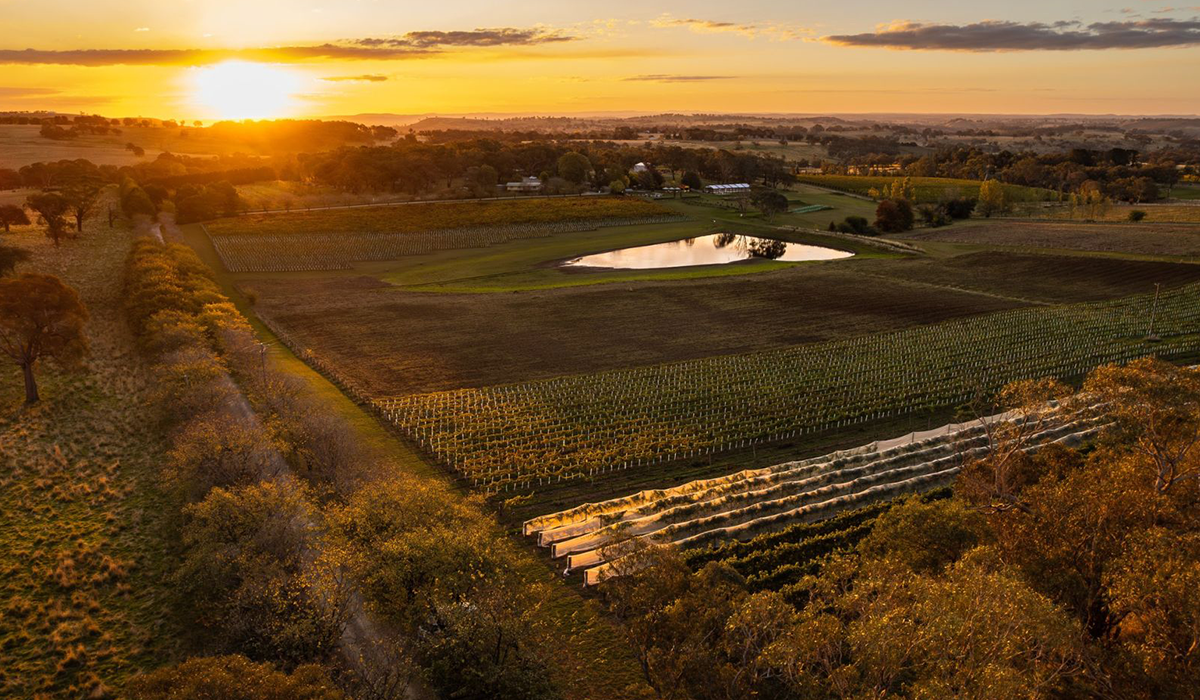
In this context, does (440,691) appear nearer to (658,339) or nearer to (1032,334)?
(658,339)

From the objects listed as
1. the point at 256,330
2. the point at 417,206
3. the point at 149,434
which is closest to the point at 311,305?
the point at 256,330

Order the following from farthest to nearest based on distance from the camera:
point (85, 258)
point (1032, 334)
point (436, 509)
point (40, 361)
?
point (85, 258) → point (1032, 334) → point (40, 361) → point (436, 509)

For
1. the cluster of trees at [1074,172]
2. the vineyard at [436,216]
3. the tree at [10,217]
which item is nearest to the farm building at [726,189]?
the vineyard at [436,216]

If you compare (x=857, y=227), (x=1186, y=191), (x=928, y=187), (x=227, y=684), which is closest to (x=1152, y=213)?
(x=1186, y=191)

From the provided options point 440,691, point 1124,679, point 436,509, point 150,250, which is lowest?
point 440,691

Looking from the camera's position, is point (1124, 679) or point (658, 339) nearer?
point (1124, 679)

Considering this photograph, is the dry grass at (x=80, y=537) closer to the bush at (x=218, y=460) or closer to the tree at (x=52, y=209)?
the bush at (x=218, y=460)

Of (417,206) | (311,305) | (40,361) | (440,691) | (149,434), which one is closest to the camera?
(440,691)

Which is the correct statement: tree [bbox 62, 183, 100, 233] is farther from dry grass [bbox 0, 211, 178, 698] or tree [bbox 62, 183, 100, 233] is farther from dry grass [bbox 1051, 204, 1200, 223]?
dry grass [bbox 1051, 204, 1200, 223]
